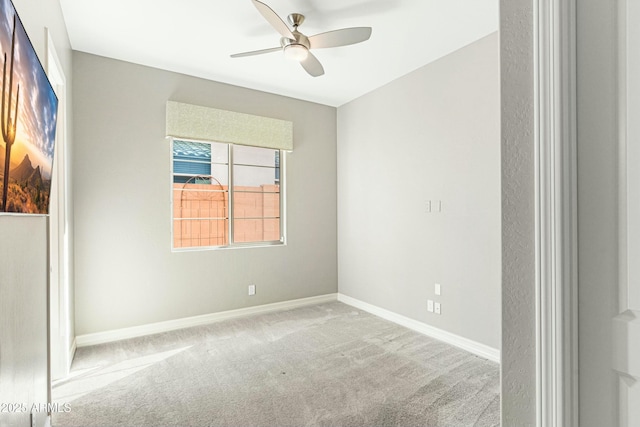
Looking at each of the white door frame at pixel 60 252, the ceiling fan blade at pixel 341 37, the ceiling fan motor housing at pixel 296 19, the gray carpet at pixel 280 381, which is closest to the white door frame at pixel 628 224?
the gray carpet at pixel 280 381

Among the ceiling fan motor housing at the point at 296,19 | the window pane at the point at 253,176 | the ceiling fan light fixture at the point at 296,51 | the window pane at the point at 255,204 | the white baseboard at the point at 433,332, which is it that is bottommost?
the white baseboard at the point at 433,332

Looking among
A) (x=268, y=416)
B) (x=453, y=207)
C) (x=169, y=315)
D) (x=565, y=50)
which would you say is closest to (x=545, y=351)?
(x=565, y=50)

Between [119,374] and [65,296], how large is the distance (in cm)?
74

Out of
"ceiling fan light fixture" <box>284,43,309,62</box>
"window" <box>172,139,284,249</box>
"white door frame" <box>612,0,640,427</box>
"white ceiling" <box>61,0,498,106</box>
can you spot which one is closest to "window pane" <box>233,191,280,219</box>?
"window" <box>172,139,284,249</box>

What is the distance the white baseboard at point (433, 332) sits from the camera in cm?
278

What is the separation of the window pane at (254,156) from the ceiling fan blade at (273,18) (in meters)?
1.87

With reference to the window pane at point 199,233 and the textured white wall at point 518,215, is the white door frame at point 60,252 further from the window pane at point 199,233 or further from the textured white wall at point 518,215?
the textured white wall at point 518,215

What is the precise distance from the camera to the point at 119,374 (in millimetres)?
2510

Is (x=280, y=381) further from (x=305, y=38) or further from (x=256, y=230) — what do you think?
(x=305, y=38)

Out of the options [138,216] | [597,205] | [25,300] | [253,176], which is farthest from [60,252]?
[597,205]

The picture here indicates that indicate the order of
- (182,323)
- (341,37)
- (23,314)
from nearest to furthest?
(23,314) → (341,37) → (182,323)

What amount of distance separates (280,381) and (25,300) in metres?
1.67

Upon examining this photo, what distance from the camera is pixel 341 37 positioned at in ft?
7.77

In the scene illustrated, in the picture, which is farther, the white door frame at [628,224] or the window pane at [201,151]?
the window pane at [201,151]
